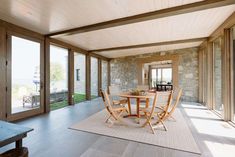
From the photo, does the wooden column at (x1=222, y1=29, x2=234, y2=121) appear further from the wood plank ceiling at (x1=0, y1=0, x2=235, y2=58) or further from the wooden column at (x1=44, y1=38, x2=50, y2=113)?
the wooden column at (x1=44, y1=38, x2=50, y2=113)

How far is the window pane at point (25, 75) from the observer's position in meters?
3.56

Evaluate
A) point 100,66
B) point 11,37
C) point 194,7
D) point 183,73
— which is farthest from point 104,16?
point 183,73

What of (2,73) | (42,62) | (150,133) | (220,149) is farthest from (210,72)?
(2,73)

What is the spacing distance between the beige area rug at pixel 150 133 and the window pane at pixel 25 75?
74.9 inches

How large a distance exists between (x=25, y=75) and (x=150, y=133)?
12.8ft

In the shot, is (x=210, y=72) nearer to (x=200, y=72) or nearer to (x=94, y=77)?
(x=200, y=72)

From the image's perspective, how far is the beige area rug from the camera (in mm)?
2223

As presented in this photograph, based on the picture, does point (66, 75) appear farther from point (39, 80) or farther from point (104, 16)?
point (104, 16)

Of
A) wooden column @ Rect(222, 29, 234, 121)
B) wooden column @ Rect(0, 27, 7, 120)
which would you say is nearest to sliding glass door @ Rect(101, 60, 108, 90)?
wooden column @ Rect(0, 27, 7, 120)

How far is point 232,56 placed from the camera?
132 inches

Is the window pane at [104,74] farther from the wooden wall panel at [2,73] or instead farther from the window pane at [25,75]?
the wooden wall panel at [2,73]

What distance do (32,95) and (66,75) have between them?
178 cm

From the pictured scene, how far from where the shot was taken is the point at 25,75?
12.8ft

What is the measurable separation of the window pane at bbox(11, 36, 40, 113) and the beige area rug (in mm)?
1903
